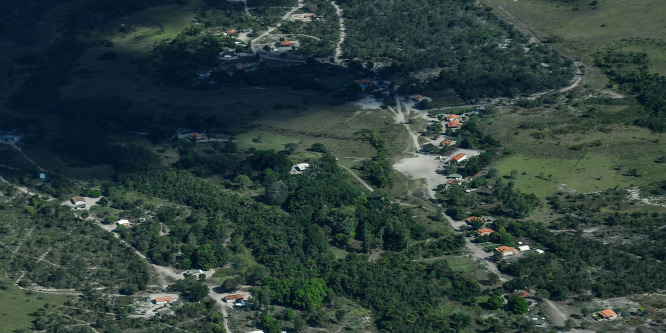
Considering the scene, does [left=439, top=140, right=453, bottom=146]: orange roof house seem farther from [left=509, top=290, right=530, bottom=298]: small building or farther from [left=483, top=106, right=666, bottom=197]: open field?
[left=509, top=290, right=530, bottom=298]: small building

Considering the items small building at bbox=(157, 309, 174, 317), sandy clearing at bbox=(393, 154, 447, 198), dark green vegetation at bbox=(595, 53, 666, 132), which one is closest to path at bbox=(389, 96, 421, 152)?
sandy clearing at bbox=(393, 154, 447, 198)

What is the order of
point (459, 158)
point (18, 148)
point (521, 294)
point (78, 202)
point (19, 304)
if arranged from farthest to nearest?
point (18, 148) → point (459, 158) → point (78, 202) → point (521, 294) → point (19, 304)

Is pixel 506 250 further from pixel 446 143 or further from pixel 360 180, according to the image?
pixel 446 143

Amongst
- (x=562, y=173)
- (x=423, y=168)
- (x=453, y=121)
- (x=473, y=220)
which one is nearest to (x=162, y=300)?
(x=473, y=220)

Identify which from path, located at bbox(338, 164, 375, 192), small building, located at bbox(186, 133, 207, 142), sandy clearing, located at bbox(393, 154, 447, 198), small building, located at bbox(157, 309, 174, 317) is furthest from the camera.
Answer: small building, located at bbox(186, 133, 207, 142)

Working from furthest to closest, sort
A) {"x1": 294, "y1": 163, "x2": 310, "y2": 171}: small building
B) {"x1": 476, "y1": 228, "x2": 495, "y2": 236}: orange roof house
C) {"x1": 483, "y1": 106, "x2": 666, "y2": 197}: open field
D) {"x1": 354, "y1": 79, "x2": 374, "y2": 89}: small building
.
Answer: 1. {"x1": 354, "y1": 79, "x2": 374, "y2": 89}: small building
2. {"x1": 294, "y1": 163, "x2": 310, "y2": 171}: small building
3. {"x1": 483, "y1": 106, "x2": 666, "y2": 197}: open field
4. {"x1": 476, "y1": 228, "x2": 495, "y2": 236}: orange roof house
